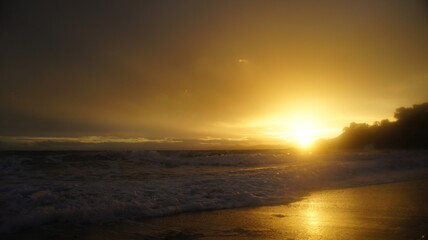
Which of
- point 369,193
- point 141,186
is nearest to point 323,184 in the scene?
point 369,193

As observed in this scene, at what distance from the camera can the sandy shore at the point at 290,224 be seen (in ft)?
14.7

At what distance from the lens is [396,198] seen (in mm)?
7105

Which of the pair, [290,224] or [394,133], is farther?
[394,133]

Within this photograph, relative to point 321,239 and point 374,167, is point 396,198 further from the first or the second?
point 374,167

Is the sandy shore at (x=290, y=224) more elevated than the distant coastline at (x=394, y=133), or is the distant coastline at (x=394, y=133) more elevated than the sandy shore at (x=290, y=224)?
the distant coastline at (x=394, y=133)

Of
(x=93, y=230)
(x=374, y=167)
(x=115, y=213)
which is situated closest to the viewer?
(x=93, y=230)

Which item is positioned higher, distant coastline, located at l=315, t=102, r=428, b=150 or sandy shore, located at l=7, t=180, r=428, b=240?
distant coastline, located at l=315, t=102, r=428, b=150

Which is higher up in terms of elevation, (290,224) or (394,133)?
(394,133)

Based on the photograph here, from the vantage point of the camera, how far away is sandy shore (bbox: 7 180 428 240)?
4484mm

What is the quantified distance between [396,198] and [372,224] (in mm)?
2781

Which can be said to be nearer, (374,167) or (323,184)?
(323,184)

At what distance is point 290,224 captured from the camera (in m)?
5.11

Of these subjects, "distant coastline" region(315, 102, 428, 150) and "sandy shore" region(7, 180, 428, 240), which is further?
"distant coastline" region(315, 102, 428, 150)

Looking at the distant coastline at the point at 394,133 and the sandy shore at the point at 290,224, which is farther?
the distant coastline at the point at 394,133
